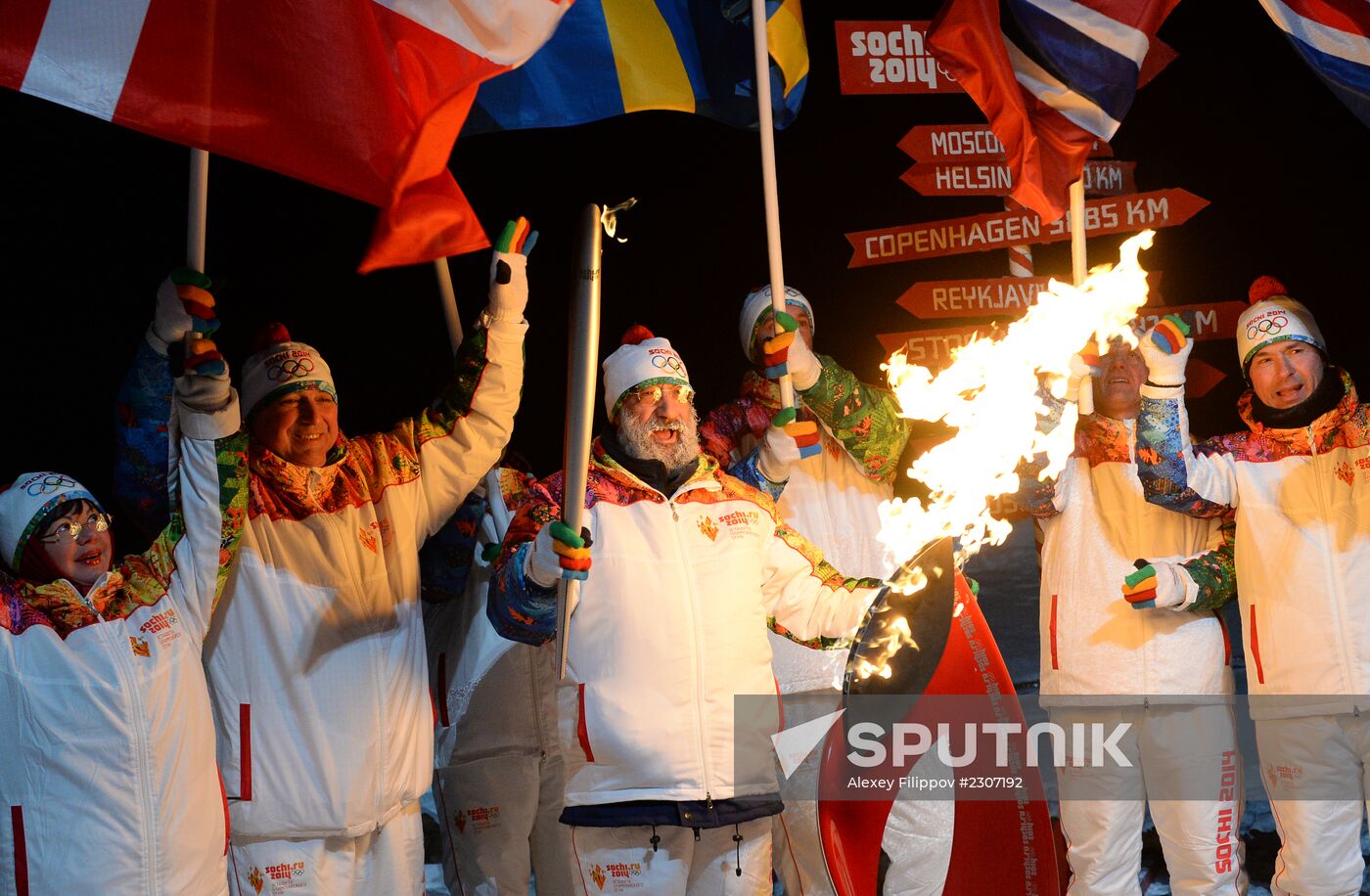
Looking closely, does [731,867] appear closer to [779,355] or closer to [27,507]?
[779,355]

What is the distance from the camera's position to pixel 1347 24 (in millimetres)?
4789

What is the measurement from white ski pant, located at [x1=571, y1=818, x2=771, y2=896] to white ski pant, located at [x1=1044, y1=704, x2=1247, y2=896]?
4.35 ft

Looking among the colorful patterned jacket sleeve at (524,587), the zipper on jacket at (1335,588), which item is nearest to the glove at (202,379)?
the colorful patterned jacket sleeve at (524,587)

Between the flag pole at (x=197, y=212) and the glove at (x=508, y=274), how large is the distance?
78cm

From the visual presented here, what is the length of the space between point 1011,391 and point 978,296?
1.06m

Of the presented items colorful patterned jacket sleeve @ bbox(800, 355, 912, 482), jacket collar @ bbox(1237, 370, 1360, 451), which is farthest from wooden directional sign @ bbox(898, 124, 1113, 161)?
jacket collar @ bbox(1237, 370, 1360, 451)

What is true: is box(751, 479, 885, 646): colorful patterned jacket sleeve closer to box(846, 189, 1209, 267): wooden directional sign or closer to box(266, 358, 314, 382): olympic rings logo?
box(266, 358, 314, 382): olympic rings logo

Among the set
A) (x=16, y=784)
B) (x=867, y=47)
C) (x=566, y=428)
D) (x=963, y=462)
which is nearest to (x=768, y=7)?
(x=867, y=47)

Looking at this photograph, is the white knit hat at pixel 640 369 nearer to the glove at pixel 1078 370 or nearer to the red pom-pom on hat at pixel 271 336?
the red pom-pom on hat at pixel 271 336

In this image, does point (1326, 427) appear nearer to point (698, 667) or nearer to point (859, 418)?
point (859, 418)

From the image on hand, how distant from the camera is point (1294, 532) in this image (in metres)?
4.58

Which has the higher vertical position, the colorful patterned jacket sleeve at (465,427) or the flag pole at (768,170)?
the flag pole at (768,170)

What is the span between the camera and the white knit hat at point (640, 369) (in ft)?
13.1

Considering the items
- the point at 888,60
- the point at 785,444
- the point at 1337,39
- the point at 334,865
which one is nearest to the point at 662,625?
the point at 785,444
